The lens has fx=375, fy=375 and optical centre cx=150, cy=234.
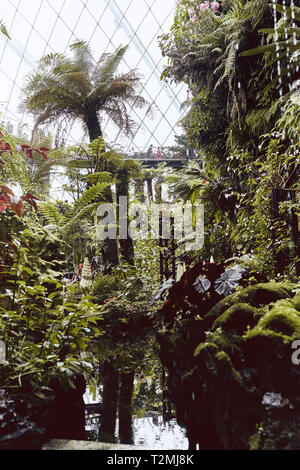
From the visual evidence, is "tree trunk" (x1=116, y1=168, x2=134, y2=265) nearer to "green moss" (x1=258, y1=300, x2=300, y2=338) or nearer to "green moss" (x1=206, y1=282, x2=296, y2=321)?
"green moss" (x1=206, y1=282, x2=296, y2=321)

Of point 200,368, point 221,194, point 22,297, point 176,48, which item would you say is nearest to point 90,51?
point 176,48

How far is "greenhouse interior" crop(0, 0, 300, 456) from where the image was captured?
130 centimetres

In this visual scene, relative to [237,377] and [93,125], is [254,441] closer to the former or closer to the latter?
[237,377]

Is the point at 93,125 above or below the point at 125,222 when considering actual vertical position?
above

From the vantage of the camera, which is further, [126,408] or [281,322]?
[126,408]

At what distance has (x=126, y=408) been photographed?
1602mm

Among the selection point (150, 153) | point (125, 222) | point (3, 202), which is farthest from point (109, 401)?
point (150, 153)

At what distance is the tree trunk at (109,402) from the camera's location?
133 cm

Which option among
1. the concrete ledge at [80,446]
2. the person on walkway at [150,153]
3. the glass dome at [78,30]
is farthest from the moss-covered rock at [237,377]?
the person on walkway at [150,153]

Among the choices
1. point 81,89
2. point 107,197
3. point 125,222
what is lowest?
point 125,222

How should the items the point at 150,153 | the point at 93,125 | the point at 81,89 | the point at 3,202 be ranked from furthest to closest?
the point at 150,153 < the point at 93,125 < the point at 81,89 < the point at 3,202

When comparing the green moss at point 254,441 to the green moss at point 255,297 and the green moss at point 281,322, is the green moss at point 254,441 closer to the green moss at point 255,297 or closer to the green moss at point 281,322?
the green moss at point 281,322

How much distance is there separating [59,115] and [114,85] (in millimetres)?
1356

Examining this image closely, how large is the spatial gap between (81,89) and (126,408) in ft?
24.0
